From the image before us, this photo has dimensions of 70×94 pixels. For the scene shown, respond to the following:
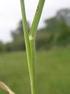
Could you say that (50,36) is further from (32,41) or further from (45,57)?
(32,41)

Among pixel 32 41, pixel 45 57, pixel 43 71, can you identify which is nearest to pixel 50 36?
pixel 45 57

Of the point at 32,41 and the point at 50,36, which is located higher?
the point at 32,41

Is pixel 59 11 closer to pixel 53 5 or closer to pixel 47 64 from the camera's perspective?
pixel 53 5

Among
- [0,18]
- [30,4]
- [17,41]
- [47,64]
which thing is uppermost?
[30,4]

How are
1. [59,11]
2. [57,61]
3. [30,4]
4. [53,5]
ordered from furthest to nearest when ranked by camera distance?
[57,61], [59,11], [53,5], [30,4]

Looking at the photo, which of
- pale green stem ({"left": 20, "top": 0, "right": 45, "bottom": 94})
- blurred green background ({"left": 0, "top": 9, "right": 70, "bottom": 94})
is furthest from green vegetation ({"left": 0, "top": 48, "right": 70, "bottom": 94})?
pale green stem ({"left": 20, "top": 0, "right": 45, "bottom": 94})

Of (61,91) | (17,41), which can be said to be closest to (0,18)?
(17,41)

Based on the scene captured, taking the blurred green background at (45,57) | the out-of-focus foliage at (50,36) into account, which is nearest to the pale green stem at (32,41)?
the blurred green background at (45,57)
